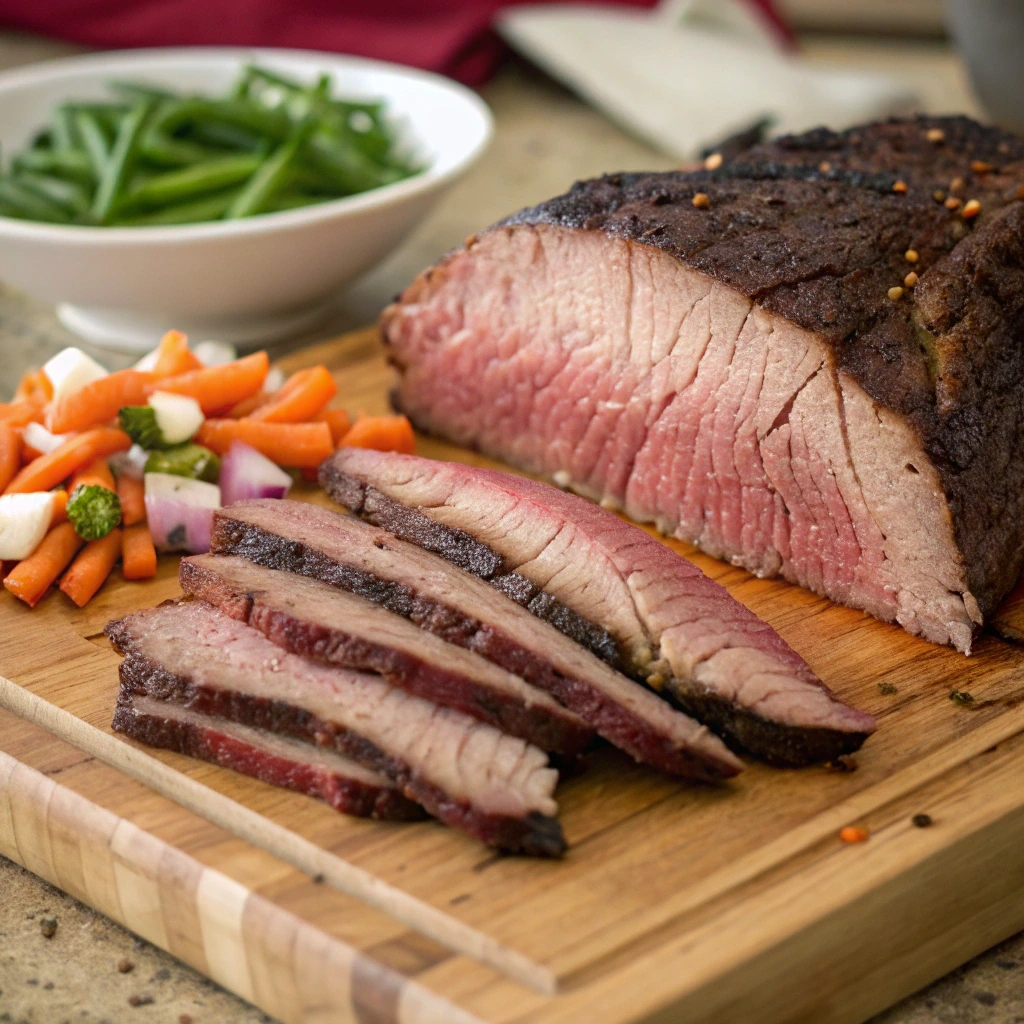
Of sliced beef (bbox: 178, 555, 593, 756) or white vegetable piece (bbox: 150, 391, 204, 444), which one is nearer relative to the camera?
sliced beef (bbox: 178, 555, 593, 756)

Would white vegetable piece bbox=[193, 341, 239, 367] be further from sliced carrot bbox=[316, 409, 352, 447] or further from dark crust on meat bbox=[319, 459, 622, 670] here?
dark crust on meat bbox=[319, 459, 622, 670]

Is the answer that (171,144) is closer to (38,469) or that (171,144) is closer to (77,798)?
(38,469)

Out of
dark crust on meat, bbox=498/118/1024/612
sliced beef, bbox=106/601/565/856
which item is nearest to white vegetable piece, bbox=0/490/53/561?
sliced beef, bbox=106/601/565/856

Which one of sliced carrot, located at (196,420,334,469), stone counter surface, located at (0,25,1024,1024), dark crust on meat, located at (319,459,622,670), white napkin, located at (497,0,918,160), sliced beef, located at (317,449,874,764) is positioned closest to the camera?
stone counter surface, located at (0,25,1024,1024)

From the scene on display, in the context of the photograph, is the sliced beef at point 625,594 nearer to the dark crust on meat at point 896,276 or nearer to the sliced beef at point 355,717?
the sliced beef at point 355,717

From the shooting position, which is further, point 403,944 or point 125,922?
point 125,922

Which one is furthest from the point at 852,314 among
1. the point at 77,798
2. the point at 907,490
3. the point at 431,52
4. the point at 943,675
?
the point at 431,52

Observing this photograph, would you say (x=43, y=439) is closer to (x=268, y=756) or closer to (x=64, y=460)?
(x=64, y=460)

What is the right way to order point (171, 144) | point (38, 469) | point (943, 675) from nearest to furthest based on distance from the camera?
point (943, 675) < point (38, 469) < point (171, 144)

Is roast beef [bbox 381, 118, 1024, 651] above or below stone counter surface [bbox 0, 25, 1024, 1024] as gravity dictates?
above
